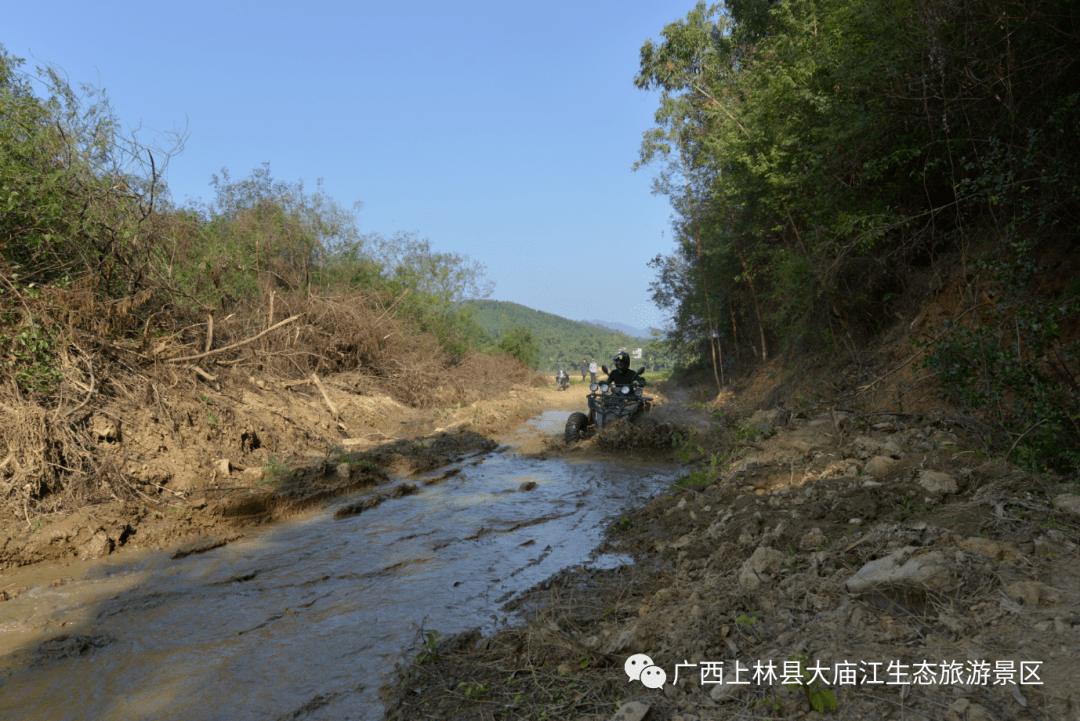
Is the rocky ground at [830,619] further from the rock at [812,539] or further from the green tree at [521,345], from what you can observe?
the green tree at [521,345]

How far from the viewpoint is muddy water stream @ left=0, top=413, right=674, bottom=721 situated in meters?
3.46

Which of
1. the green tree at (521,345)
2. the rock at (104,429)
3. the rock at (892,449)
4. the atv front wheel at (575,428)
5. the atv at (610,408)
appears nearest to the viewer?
the rock at (892,449)

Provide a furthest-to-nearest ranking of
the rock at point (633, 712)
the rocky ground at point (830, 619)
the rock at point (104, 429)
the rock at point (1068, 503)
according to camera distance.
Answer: the rock at point (104, 429)
the rock at point (1068, 503)
the rock at point (633, 712)
the rocky ground at point (830, 619)

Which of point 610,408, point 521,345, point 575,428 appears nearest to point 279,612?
point 575,428

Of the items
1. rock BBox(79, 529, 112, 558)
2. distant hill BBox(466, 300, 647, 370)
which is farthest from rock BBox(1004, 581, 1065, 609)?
distant hill BBox(466, 300, 647, 370)

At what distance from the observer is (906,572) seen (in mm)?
3188

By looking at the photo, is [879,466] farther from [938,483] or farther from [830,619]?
[830,619]

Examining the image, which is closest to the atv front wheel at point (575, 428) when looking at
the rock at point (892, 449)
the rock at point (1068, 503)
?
the rock at point (892, 449)

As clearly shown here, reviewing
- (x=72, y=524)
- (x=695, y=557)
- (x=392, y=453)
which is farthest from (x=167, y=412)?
(x=695, y=557)

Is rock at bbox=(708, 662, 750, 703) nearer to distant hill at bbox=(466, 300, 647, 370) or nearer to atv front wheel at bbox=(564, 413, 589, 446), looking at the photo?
atv front wheel at bbox=(564, 413, 589, 446)

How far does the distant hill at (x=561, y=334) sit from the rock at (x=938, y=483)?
5915 centimetres

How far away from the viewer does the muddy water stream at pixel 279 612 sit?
346 centimetres

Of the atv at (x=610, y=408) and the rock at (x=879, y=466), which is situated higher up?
the atv at (x=610, y=408)

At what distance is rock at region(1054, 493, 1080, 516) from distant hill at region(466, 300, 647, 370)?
5994 cm
